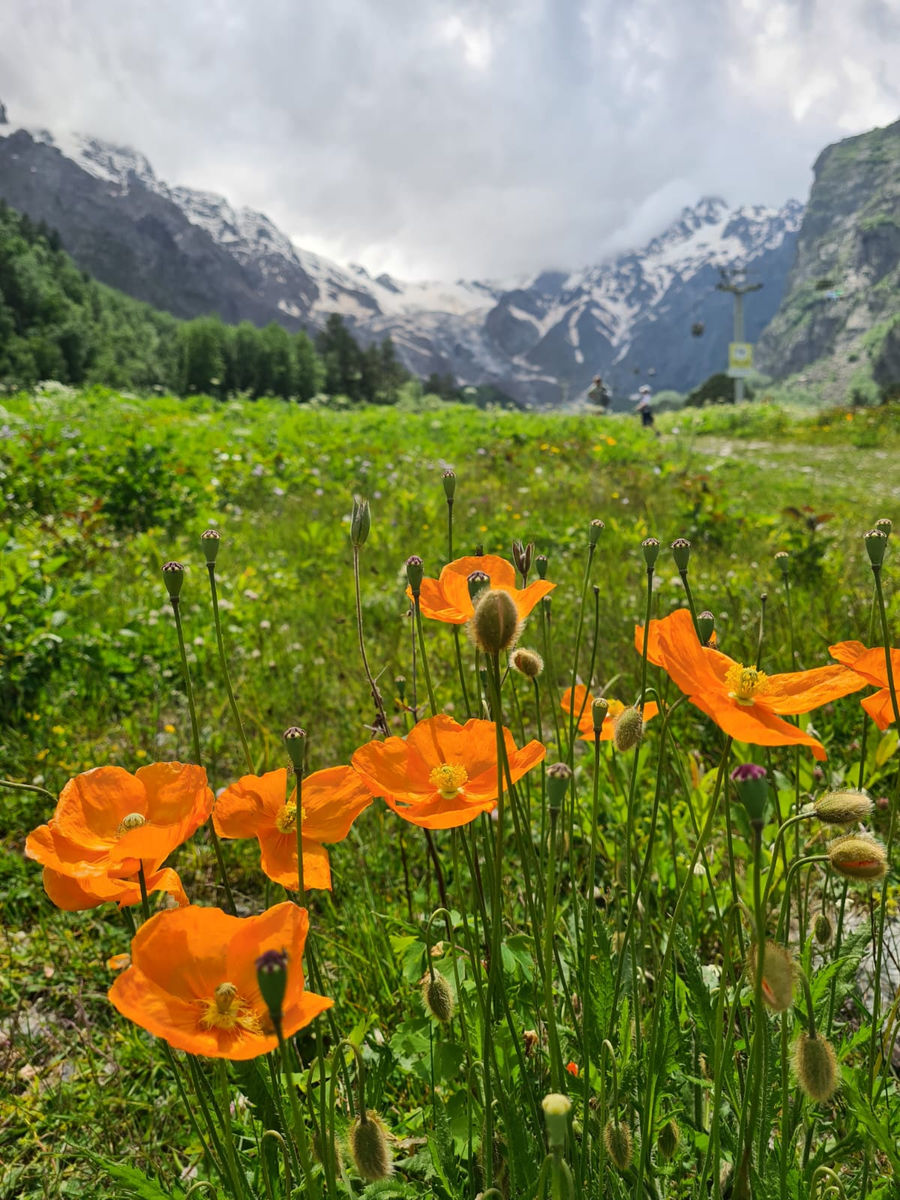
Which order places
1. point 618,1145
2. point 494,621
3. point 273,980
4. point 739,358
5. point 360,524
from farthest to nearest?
point 739,358
point 360,524
point 618,1145
point 494,621
point 273,980

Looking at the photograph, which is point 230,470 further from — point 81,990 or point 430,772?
point 430,772

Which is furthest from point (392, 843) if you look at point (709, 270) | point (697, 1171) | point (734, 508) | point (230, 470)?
point (709, 270)

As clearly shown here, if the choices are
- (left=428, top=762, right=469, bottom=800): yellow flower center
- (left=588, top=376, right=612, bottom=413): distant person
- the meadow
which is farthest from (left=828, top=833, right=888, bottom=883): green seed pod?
(left=588, top=376, right=612, bottom=413): distant person

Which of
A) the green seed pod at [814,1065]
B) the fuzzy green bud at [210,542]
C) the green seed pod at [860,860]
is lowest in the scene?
the green seed pod at [814,1065]

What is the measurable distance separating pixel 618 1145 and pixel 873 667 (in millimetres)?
571

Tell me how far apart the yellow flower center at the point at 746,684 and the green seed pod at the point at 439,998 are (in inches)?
19.0

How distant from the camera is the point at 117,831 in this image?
0.74 meters

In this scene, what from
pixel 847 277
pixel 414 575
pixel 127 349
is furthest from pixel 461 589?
pixel 847 277

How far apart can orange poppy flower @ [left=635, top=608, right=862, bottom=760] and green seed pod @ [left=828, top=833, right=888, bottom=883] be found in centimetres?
9

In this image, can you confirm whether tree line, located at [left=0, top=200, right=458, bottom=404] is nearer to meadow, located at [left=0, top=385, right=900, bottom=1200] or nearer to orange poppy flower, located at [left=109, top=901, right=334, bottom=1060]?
meadow, located at [left=0, top=385, right=900, bottom=1200]

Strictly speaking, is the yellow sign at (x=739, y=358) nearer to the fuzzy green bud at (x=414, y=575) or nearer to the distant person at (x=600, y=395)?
the distant person at (x=600, y=395)

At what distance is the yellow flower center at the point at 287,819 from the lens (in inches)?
29.5

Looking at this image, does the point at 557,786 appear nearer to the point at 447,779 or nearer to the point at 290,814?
the point at 447,779

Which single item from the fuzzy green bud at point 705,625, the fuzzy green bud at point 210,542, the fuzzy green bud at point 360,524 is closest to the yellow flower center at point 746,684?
the fuzzy green bud at point 705,625
